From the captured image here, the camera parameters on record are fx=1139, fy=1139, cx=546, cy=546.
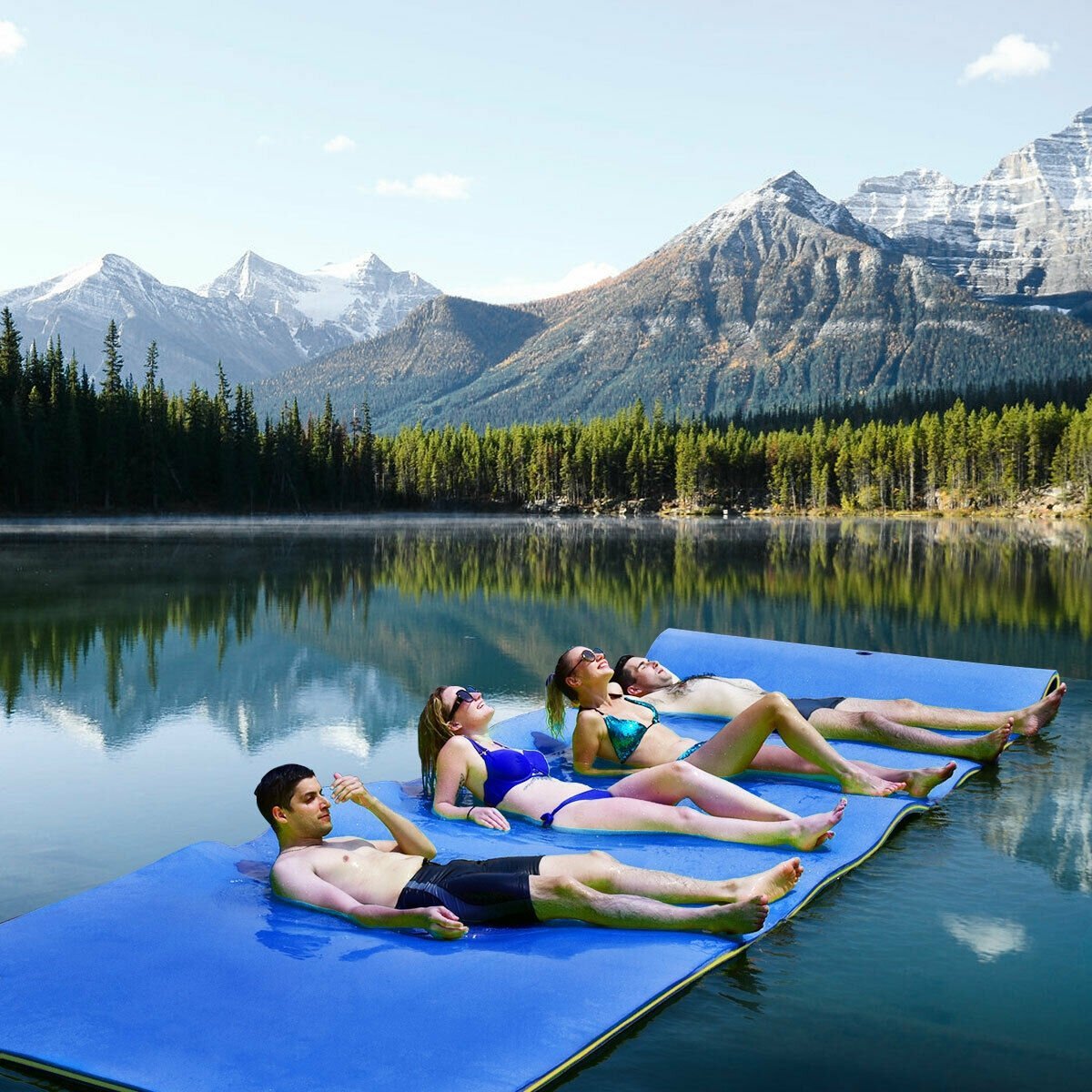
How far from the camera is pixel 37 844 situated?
23.4 feet

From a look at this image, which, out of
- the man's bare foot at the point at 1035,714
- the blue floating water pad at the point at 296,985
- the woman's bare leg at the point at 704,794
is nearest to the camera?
the blue floating water pad at the point at 296,985

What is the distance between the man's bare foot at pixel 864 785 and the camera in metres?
7.42

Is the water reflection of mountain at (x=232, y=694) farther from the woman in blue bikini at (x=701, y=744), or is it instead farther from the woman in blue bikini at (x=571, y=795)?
the woman in blue bikini at (x=571, y=795)

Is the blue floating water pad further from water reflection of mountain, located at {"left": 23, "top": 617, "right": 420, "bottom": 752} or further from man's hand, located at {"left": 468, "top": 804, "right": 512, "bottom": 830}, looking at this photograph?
water reflection of mountain, located at {"left": 23, "top": 617, "right": 420, "bottom": 752}

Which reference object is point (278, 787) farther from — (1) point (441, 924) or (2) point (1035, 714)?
(2) point (1035, 714)

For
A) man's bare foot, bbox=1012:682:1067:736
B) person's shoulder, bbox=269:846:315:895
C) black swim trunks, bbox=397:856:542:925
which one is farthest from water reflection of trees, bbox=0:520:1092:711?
black swim trunks, bbox=397:856:542:925

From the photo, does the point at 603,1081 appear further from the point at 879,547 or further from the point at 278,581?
the point at 879,547

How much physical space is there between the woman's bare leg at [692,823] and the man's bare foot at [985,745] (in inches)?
105

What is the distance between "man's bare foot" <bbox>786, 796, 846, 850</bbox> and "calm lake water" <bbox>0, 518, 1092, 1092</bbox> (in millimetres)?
285

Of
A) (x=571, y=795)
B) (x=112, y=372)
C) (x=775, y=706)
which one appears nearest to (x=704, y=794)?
(x=571, y=795)

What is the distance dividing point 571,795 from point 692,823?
2.64 feet

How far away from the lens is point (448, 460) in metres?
127

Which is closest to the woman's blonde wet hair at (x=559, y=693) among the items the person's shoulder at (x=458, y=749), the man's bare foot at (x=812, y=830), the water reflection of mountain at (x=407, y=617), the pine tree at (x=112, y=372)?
the person's shoulder at (x=458, y=749)

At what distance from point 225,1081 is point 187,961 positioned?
1015 mm
